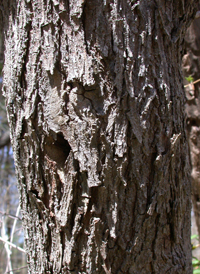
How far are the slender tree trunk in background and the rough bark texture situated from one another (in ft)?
5.47

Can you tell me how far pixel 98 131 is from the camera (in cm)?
85

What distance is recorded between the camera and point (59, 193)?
2.96 feet

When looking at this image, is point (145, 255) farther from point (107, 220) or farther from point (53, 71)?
point (53, 71)

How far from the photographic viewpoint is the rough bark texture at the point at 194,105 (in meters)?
2.45

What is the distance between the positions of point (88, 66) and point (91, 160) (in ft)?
1.09

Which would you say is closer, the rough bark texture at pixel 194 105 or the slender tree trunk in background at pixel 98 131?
the slender tree trunk in background at pixel 98 131

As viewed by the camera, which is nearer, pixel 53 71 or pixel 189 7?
pixel 53 71

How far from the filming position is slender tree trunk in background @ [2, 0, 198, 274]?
852mm

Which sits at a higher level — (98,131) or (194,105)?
(194,105)

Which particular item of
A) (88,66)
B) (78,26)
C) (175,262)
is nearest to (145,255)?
(175,262)

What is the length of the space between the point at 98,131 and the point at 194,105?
1.90 m

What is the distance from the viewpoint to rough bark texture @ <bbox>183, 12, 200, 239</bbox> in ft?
8.04

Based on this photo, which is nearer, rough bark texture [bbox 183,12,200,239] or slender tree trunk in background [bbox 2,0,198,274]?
slender tree trunk in background [bbox 2,0,198,274]

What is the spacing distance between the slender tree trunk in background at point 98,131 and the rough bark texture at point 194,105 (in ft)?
5.47
